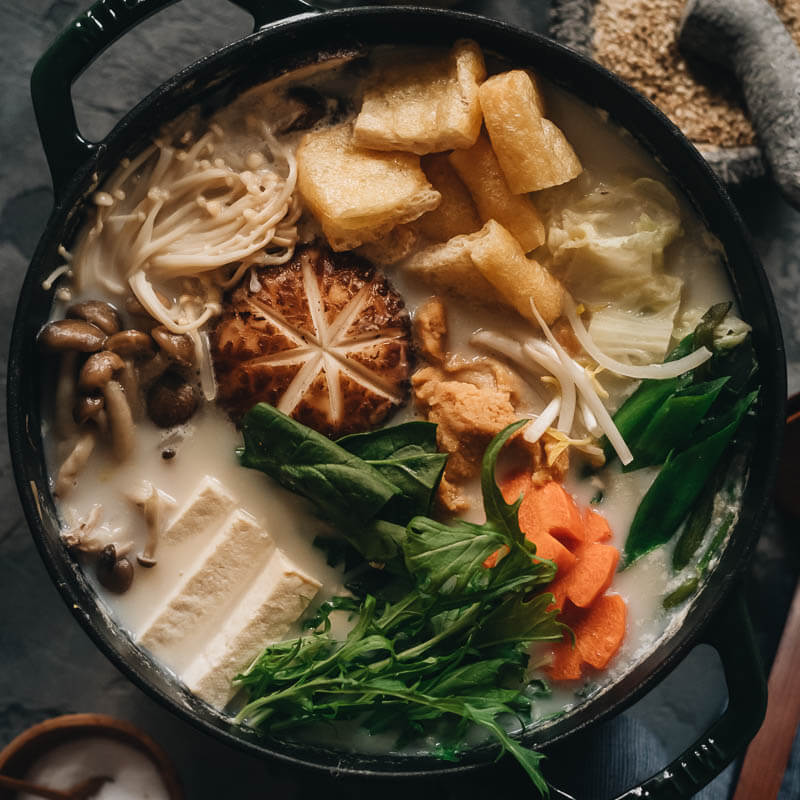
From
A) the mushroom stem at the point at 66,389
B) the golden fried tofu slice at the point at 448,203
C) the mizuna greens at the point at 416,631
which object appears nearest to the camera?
the mizuna greens at the point at 416,631

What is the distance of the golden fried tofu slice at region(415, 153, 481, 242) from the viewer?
2.49 meters

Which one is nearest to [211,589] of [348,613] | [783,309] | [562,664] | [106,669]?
[348,613]

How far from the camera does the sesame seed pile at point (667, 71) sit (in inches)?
108

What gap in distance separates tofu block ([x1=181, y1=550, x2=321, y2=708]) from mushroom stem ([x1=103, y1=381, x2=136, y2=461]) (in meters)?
0.52

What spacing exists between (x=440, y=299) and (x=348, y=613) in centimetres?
94

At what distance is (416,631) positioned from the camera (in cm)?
229

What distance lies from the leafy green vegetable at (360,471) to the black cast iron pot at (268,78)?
0.57 meters

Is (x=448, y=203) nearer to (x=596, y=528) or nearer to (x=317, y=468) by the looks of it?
(x=317, y=468)

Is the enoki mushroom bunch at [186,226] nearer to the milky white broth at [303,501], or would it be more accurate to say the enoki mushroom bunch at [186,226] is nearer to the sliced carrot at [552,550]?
the milky white broth at [303,501]

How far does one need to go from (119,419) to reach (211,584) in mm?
518

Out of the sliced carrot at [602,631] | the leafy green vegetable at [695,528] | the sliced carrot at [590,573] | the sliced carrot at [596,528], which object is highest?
the leafy green vegetable at [695,528]

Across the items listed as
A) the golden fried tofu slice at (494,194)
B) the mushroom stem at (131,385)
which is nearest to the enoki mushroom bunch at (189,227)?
the mushroom stem at (131,385)

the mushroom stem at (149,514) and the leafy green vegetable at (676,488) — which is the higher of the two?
the leafy green vegetable at (676,488)

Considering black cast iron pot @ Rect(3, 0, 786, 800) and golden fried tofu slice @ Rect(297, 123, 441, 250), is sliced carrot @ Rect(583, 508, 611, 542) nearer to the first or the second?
black cast iron pot @ Rect(3, 0, 786, 800)
